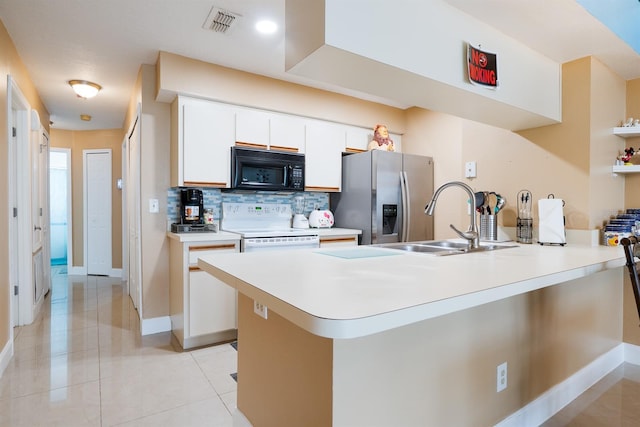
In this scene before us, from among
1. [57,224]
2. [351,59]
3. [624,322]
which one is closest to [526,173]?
[624,322]

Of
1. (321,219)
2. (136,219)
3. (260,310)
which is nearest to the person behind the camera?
(260,310)

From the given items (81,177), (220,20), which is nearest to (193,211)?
(220,20)

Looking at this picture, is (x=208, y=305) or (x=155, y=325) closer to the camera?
(x=208, y=305)

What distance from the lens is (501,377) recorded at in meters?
1.62

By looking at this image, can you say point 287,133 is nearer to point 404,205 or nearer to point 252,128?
point 252,128

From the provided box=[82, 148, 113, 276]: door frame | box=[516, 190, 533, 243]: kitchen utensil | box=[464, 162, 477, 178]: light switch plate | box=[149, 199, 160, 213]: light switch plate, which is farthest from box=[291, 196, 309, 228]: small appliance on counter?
box=[82, 148, 113, 276]: door frame

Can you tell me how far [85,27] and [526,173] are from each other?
3270 millimetres

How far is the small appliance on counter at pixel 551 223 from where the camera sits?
2158 mm

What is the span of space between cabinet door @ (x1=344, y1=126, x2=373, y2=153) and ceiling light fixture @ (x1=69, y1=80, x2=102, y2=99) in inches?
107

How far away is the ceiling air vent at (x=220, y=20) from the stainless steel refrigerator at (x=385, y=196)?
5.56 ft

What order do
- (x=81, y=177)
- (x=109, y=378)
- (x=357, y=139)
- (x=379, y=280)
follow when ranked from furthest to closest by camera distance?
1. (x=81, y=177)
2. (x=357, y=139)
3. (x=109, y=378)
4. (x=379, y=280)

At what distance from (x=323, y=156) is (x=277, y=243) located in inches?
46.4

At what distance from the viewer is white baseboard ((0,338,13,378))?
2.36 metres

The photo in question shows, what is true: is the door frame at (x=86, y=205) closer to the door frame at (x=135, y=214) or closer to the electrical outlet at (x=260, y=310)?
the door frame at (x=135, y=214)
